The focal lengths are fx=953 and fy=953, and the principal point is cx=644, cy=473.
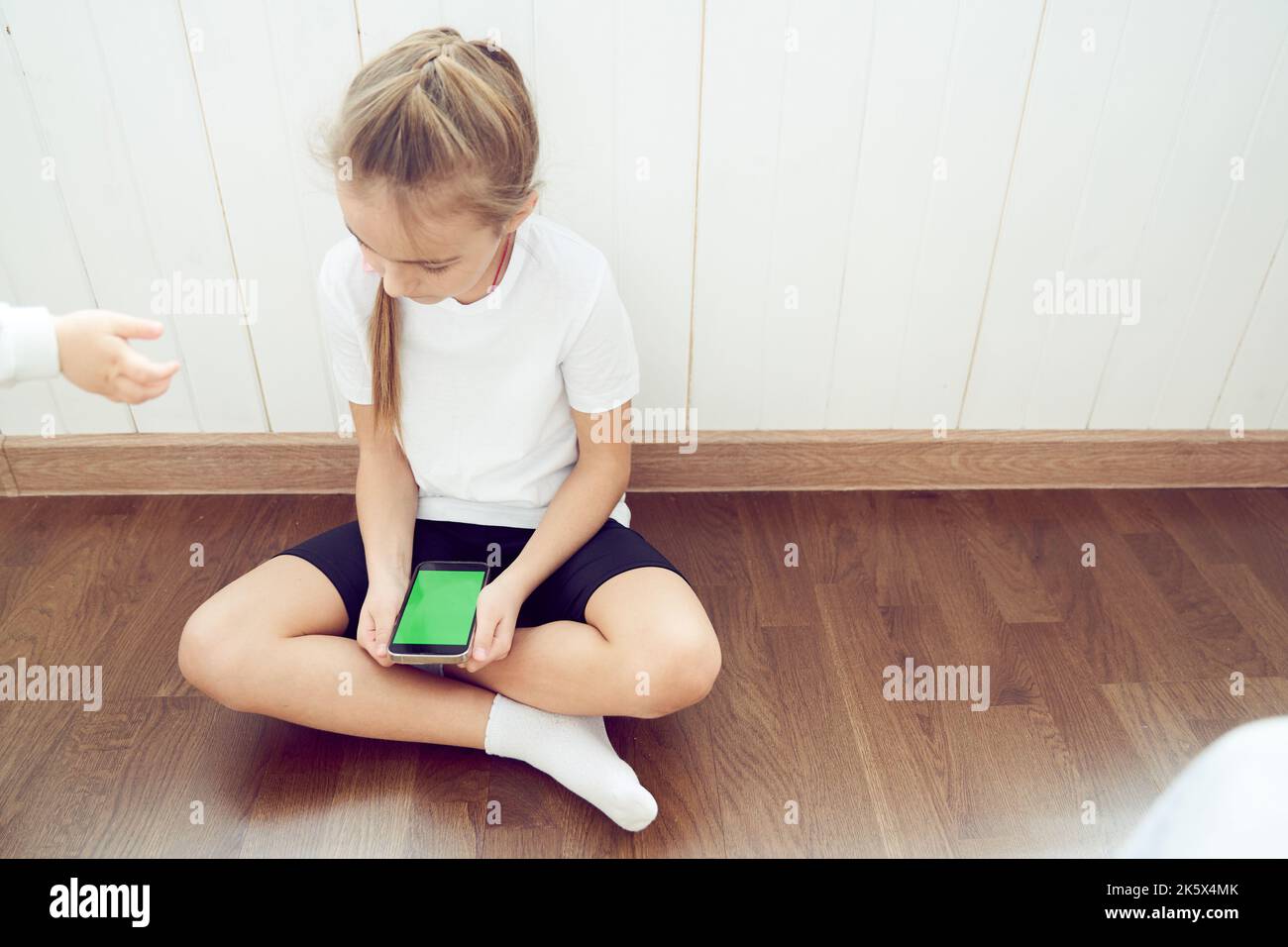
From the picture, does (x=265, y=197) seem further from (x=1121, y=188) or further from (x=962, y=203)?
(x=1121, y=188)

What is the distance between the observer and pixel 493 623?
98 centimetres

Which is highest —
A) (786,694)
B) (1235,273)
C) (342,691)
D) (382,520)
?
(1235,273)

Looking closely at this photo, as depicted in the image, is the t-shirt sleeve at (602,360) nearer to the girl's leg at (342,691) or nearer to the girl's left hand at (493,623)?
the girl's left hand at (493,623)

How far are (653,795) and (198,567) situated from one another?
709 millimetres

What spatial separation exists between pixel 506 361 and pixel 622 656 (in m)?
0.33

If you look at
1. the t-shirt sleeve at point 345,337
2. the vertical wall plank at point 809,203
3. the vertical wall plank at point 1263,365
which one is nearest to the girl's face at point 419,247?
the t-shirt sleeve at point 345,337

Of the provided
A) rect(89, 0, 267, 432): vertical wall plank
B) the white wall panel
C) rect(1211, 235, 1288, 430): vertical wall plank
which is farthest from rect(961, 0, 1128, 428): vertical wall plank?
rect(89, 0, 267, 432): vertical wall plank

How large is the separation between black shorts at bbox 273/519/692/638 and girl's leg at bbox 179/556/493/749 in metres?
0.03

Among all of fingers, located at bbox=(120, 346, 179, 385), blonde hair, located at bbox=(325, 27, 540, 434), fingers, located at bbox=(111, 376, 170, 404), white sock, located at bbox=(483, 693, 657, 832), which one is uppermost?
blonde hair, located at bbox=(325, 27, 540, 434)

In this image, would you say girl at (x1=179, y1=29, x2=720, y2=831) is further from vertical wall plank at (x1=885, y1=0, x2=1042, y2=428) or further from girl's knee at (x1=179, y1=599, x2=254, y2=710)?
vertical wall plank at (x1=885, y1=0, x2=1042, y2=428)

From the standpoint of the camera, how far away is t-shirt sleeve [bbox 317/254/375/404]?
0.98 metres

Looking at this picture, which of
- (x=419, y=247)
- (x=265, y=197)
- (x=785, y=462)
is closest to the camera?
(x=419, y=247)

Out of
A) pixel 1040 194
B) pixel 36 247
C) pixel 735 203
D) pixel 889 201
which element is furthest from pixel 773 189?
pixel 36 247

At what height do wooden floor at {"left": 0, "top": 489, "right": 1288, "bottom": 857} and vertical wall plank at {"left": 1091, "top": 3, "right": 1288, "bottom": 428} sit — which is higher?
vertical wall plank at {"left": 1091, "top": 3, "right": 1288, "bottom": 428}
